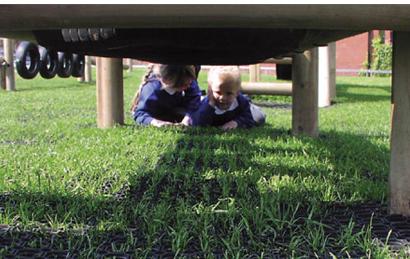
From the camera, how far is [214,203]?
4.81ft

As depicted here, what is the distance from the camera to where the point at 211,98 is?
10.9 feet

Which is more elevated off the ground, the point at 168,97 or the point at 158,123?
the point at 168,97

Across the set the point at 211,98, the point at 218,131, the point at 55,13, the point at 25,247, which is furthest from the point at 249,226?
the point at 211,98

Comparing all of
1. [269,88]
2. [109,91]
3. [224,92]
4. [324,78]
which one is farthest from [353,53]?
[109,91]

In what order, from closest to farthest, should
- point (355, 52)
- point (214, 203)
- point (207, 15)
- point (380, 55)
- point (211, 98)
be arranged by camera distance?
point (207, 15) < point (214, 203) < point (211, 98) < point (380, 55) < point (355, 52)

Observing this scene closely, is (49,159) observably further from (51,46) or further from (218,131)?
(218,131)

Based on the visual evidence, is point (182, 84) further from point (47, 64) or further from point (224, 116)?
point (47, 64)

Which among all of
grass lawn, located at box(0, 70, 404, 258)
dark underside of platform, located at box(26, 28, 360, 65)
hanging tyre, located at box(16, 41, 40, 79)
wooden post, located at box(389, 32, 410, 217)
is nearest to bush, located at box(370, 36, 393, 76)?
hanging tyre, located at box(16, 41, 40, 79)

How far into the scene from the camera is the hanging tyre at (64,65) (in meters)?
8.02

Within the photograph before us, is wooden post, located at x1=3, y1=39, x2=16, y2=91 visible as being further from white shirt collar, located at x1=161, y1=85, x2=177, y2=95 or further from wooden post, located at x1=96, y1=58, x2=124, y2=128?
wooden post, located at x1=96, y1=58, x2=124, y2=128

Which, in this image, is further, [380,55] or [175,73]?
[380,55]

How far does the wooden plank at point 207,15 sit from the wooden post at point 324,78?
15.1 ft

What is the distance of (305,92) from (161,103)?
109 centimetres

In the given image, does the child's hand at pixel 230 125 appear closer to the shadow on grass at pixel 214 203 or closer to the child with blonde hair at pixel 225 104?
the child with blonde hair at pixel 225 104
